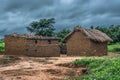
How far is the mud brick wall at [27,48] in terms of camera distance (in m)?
36.3

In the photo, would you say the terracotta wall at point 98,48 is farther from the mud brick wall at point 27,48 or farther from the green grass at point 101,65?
the green grass at point 101,65

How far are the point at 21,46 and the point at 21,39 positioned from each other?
77cm

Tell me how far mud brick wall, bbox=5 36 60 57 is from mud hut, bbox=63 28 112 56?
267 cm

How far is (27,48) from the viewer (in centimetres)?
3641

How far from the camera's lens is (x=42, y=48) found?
119 ft

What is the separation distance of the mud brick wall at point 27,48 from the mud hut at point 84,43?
2671 mm

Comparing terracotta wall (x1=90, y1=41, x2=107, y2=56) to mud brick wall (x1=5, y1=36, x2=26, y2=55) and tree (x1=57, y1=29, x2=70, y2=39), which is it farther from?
tree (x1=57, y1=29, x2=70, y2=39)

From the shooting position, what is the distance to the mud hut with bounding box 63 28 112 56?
37.9 metres

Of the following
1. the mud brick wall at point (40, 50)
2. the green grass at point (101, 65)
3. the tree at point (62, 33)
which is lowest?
the green grass at point (101, 65)

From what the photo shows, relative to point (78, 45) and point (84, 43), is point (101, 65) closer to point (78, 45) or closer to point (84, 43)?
point (84, 43)

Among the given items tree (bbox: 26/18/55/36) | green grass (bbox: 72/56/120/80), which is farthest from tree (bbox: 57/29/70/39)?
green grass (bbox: 72/56/120/80)

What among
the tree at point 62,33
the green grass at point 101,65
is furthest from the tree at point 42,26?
the green grass at point 101,65

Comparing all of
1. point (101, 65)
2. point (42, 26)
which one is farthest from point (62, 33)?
point (101, 65)

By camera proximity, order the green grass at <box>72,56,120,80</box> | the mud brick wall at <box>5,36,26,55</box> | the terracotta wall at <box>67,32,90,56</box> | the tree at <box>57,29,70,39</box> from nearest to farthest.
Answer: the green grass at <box>72,56,120,80</box> < the mud brick wall at <box>5,36,26,55</box> < the terracotta wall at <box>67,32,90,56</box> < the tree at <box>57,29,70,39</box>
